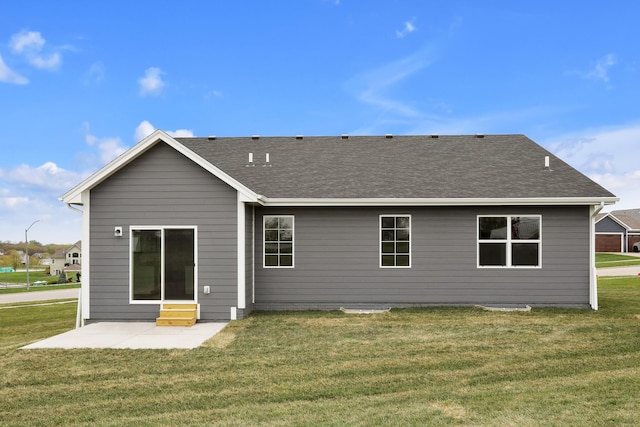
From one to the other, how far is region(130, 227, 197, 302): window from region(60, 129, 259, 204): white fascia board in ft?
4.56

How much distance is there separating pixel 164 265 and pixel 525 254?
8944 millimetres

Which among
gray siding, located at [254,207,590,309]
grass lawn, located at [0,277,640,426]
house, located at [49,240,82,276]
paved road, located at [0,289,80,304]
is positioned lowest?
house, located at [49,240,82,276]

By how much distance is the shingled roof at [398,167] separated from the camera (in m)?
12.2

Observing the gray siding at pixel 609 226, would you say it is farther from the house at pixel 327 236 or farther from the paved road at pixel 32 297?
the paved road at pixel 32 297

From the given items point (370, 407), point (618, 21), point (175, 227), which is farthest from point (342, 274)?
point (618, 21)

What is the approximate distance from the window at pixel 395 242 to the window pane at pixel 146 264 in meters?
5.54

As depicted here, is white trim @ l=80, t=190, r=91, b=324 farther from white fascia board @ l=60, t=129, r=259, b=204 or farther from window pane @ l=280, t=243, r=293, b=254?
window pane @ l=280, t=243, r=293, b=254

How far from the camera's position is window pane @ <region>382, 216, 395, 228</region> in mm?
12445

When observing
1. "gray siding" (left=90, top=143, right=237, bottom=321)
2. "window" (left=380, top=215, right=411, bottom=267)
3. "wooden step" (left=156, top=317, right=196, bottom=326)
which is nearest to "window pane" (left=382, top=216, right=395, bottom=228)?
"window" (left=380, top=215, right=411, bottom=267)

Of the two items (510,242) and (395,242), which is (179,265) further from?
(510,242)

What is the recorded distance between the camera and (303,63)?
1714 cm

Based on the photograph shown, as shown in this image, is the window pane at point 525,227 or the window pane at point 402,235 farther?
the window pane at point 402,235

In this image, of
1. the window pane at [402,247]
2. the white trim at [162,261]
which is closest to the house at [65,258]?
the white trim at [162,261]

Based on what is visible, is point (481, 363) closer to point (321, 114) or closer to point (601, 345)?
point (601, 345)
